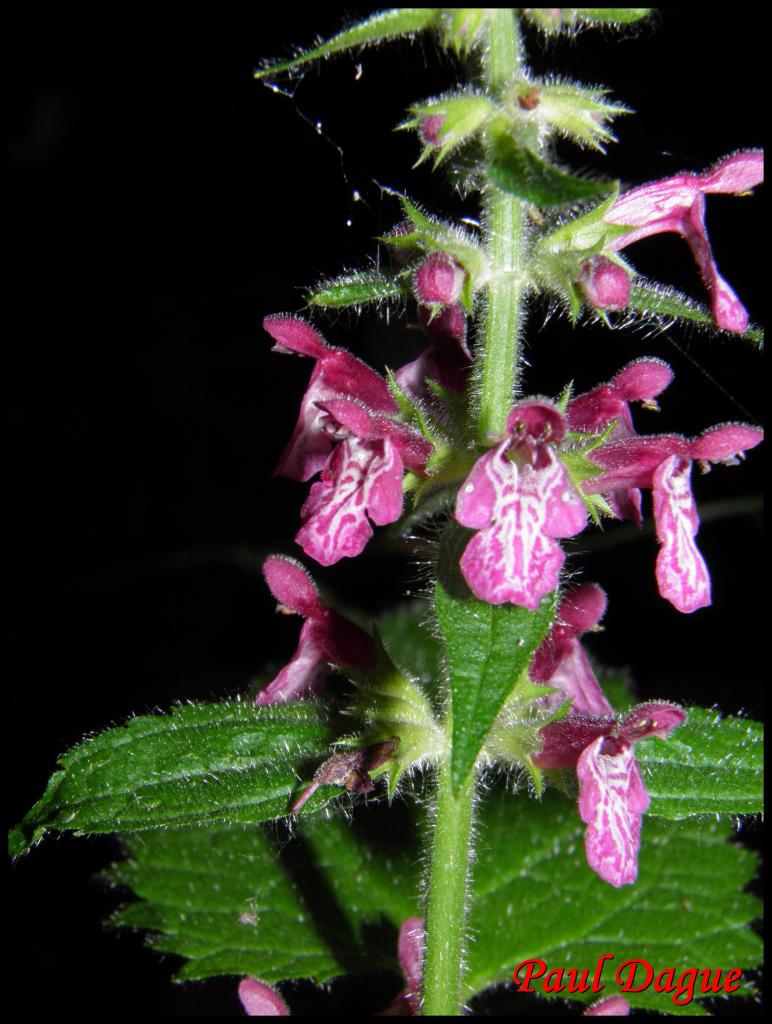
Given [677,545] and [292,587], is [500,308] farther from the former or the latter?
[292,587]

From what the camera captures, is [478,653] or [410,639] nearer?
[478,653]

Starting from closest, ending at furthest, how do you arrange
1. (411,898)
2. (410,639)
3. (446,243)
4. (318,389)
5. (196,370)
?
(446,243), (318,389), (411,898), (410,639), (196,370)

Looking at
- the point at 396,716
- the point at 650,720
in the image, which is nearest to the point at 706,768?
the point at 650,720

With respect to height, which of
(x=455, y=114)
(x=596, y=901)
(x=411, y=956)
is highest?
(x=455, y=114)

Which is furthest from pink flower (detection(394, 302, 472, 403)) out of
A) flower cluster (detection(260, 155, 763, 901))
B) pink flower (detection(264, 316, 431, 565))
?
pink flower (detection(264, 316, 431, 565))

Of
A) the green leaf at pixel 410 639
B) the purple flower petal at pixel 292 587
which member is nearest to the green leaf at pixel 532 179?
the purple flower petal at pixel 292 587

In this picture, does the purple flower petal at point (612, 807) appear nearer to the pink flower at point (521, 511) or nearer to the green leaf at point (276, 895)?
the pink flower at point (521, 511)

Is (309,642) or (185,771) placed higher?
(309,642)
